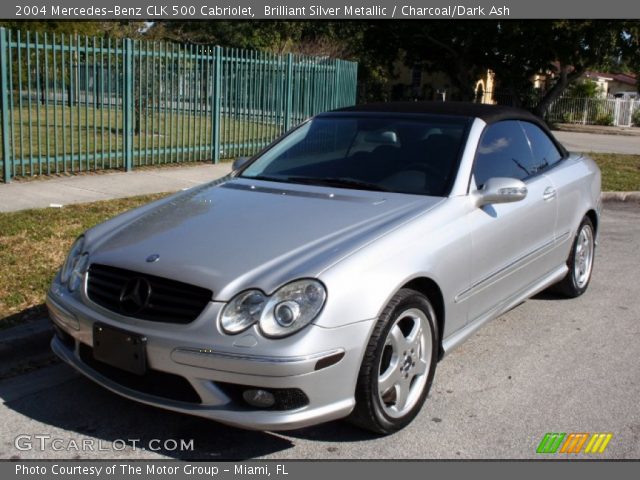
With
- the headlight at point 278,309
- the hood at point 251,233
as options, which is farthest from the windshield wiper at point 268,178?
the headlight at point 278,309

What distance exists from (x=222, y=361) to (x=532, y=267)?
266 cm

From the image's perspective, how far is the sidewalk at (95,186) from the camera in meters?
8.47

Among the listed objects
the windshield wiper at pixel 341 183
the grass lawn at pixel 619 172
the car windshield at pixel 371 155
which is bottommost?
the grass lawn at pixel 619 172

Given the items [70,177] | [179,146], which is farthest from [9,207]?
[179,146]

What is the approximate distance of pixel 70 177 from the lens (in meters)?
10.3

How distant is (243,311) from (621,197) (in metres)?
10.00

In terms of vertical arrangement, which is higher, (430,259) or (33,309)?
(430,259)

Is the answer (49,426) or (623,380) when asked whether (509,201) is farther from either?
(49,426)

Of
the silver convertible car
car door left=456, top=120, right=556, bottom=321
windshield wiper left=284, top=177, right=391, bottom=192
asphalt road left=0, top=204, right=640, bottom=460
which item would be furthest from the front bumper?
windshield wiper left=284, top=177, right=391, bottom=192

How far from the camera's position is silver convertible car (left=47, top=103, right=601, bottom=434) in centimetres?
312

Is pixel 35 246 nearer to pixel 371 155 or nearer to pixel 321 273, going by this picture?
pixel 371 155

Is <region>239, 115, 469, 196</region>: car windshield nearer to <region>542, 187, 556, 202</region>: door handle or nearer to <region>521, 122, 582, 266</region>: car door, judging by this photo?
<region>542, 187, 556, 202</region>: door handle

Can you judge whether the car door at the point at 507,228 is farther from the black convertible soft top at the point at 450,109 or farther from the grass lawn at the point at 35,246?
the grass lawn at the point at 35,246

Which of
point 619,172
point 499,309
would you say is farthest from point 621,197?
point 499,309
